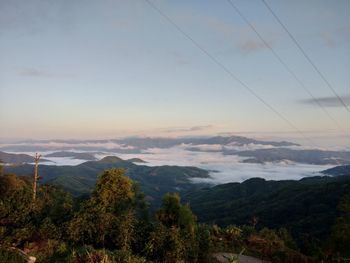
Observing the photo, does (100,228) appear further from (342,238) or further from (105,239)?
(342,238)

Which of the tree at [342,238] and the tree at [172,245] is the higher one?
the tree at [172,245]

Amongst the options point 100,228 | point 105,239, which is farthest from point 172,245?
point 100,228

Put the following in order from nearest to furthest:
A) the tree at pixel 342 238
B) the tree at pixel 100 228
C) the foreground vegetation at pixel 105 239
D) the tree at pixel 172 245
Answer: the foreground vegetation at pixel 105 239
the tree at pixel 172 245
the tree at pixel 100 228
the tree at pixel 342 238

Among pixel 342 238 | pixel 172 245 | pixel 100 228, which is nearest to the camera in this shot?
pixel 172 245

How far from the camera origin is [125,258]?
2031cm

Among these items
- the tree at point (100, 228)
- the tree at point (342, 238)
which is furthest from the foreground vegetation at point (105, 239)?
the tree at point (342, 238)

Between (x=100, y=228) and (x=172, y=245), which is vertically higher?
(x=100, y=228)

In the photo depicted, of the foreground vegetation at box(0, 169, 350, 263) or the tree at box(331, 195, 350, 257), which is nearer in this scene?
the foreground vegetation at box(0, 169, 350, 263)

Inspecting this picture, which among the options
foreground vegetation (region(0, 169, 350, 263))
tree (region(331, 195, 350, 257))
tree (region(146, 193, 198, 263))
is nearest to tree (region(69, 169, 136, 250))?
foreground vegetation (region(0, 169, 350, 263))

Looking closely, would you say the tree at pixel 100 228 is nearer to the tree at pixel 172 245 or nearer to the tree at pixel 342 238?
the tree at pixel 172 245

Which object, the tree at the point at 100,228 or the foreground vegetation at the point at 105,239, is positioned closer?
the foreground vegetation at the point at 105,239

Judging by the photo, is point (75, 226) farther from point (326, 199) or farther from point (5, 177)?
point (326, 199)

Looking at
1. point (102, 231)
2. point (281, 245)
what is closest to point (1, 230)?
point (102, 231)

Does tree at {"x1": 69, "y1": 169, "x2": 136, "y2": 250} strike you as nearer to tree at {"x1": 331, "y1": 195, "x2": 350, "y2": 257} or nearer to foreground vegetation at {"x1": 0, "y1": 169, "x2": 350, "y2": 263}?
foreground vegetation at {"x1": 0, "y1": 169, "x2": 350, "y2": 263}
